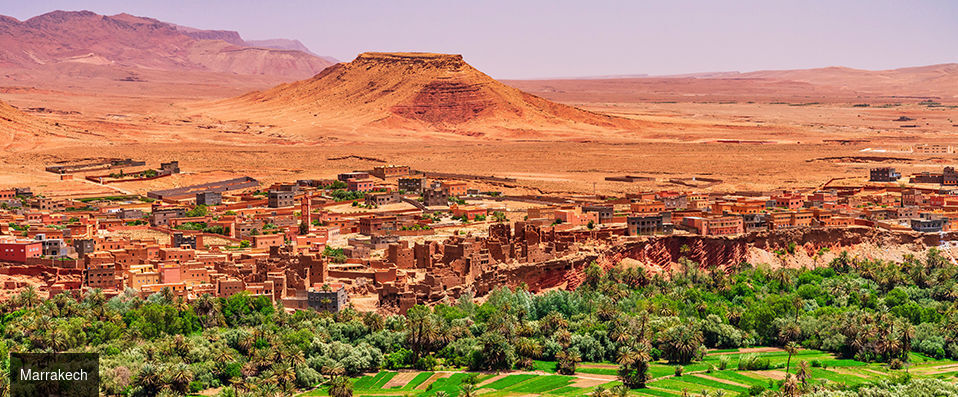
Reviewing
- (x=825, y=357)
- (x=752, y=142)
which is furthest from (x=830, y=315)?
(x=752, y=142)

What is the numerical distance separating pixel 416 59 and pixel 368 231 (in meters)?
126

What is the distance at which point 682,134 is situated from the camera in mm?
163000

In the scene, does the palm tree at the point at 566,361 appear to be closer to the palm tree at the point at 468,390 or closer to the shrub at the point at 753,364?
the palm tree at the point at 468,390

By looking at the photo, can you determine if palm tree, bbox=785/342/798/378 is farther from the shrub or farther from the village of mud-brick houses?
the village of mud-brick houses

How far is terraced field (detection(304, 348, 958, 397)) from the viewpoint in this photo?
41000mm

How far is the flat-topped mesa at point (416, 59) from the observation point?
188000 mm

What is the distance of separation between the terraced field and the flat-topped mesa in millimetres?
144540

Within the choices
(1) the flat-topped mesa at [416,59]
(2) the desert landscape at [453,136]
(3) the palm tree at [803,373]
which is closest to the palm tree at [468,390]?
(3) the palm tree at [803,373]

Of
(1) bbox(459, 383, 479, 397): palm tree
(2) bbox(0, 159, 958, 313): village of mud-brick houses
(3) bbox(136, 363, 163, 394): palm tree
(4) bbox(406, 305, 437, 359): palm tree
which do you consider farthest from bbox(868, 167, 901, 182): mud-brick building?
(3) bbox(136, 363, 163, 394): palm tree

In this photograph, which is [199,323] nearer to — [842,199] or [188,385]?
[188,385]

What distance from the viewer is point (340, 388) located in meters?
39.9

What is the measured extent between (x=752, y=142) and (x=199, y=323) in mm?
112087

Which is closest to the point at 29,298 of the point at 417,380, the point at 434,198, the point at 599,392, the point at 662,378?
the point at 417,380

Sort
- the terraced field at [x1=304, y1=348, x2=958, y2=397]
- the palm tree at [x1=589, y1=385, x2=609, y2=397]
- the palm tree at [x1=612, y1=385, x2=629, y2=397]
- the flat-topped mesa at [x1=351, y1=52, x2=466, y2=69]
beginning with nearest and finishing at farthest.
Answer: the palm tree at [x1=589, y1=385, x2=609, y2=397], the palm tree at [x1=612, y1=385, x2=629, y2=397], the terraced field at [x1=304, y1=348, x2=958, y2=397], the flat-topped mesa at [x1=351, y1=52, x2=466, y2=69]
